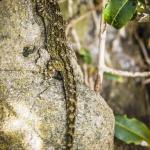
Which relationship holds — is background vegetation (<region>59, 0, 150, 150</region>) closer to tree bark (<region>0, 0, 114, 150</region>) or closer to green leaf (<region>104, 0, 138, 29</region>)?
green leaf (<region>104, 0, 138, 29</region>)

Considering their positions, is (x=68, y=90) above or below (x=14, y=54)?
below

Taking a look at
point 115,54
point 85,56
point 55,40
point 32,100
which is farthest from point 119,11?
point 115,54

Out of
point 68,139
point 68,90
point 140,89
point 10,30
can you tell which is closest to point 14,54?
point 10,30

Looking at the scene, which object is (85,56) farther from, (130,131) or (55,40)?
(55,40)

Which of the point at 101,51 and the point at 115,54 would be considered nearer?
the point at 101,51

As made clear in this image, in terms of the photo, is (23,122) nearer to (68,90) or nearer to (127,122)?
(68,90)
